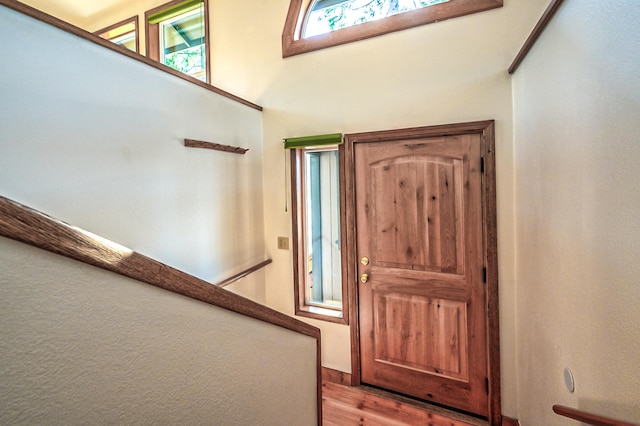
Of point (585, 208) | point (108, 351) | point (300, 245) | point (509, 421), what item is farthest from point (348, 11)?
point (509, 421)

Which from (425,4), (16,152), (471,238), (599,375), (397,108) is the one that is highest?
(425,4)

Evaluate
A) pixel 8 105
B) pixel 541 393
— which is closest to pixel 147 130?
pixel 8 105

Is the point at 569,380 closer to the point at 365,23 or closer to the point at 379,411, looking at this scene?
the point at 379,411

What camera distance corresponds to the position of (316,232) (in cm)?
276

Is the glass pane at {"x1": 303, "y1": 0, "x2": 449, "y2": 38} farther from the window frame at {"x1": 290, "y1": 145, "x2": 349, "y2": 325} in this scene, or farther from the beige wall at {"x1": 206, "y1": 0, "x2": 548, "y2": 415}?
the window frame at {"x1": 290, "y1": 145, "x2": 349, "y2": 325}

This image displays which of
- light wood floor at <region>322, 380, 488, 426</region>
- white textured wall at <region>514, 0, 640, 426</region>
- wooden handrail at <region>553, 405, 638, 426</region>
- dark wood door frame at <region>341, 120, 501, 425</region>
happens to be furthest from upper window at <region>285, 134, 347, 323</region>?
wooden handrail at <region>553, 405, 638, 426</region>

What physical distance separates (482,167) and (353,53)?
1310 mm

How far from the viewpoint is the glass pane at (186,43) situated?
3.10 m

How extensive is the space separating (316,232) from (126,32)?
3185 millimetres

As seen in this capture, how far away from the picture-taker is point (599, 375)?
1.01 m

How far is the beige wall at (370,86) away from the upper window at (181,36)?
213 mm

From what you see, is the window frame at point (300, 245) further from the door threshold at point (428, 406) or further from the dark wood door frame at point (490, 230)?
the dark wood door frame at point (490, 230)

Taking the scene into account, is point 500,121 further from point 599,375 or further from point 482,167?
point 599,375

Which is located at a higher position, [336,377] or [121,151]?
[121,151]
